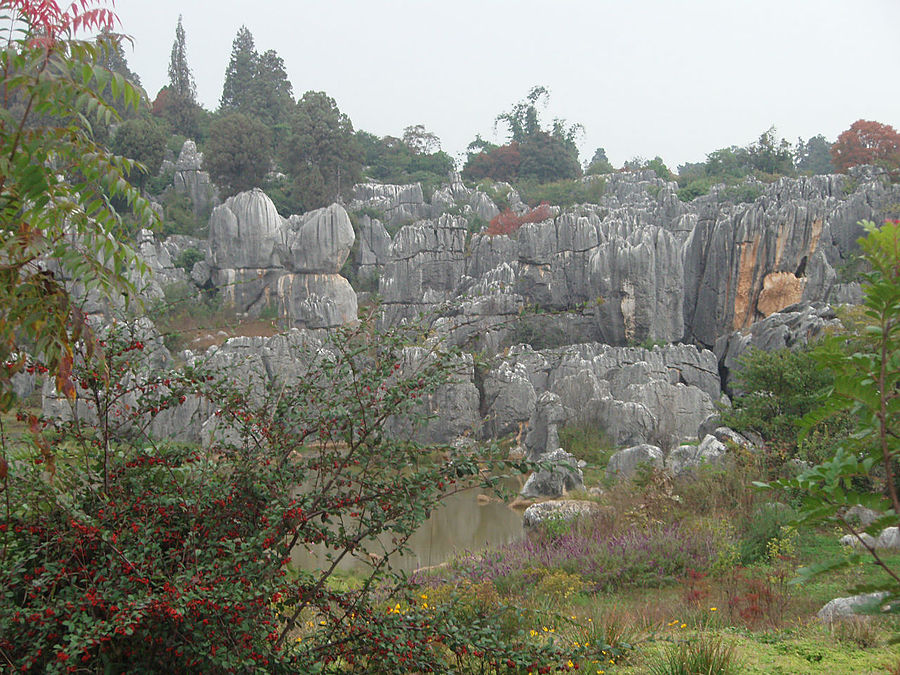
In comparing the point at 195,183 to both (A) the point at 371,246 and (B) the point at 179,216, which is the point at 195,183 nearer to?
(B) the point at 179,216

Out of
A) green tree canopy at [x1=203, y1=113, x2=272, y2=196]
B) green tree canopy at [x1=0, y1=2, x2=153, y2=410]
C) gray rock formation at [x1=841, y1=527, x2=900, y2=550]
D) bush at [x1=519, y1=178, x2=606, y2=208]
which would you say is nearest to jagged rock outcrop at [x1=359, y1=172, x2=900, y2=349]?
green tree canopy at [x1=203, y1=113, x2=272, y2=196]

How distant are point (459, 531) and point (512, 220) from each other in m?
30.1

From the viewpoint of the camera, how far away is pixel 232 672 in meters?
2.70

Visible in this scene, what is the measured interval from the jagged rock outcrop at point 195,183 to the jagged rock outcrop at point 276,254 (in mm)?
8350

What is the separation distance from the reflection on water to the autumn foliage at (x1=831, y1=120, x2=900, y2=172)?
3650 centimetres

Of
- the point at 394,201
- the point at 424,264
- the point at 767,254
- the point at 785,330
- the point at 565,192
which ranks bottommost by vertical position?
the point at 785,330

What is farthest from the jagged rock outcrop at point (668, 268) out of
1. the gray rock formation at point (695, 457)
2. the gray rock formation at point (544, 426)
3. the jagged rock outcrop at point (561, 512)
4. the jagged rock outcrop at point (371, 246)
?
the jagged rock outcrop at point (561, 512)

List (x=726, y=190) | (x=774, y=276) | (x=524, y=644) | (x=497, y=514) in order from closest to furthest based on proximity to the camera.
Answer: (x=524, y=644), (x=497, y=514), (x=774, y=276), (x=726, y=190)

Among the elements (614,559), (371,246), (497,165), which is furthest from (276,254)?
(614,559)

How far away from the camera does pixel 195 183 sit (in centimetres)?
4359

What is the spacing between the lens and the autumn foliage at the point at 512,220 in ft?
134

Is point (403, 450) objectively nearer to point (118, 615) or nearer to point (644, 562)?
point (118, 615)

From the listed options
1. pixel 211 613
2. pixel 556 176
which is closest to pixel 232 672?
A: pixel 211 613

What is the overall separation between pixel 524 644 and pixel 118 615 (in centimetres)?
171
